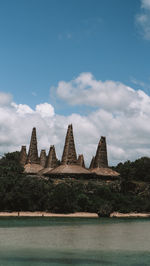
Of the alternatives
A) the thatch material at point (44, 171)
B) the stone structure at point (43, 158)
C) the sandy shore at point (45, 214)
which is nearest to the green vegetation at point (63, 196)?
the sandy shore at point (45, 214)

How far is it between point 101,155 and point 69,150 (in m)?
6.60

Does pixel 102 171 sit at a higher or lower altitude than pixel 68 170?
higher

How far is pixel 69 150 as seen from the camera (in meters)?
71.2

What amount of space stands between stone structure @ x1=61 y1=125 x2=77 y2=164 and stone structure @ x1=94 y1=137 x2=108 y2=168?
4.89 m

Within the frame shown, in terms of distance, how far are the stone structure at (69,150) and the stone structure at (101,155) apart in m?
4.89

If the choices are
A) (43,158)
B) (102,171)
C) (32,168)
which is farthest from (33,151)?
(102,171)

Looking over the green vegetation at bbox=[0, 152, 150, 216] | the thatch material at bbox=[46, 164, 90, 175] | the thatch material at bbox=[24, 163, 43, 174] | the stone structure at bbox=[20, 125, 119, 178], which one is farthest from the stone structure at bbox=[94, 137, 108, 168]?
the thatch material at bbox=[24, 163, 43, 174]

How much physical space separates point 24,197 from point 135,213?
17751 millimetres

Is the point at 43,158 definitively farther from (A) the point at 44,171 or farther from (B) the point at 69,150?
(B) the point at 69,150

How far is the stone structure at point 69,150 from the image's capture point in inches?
2793

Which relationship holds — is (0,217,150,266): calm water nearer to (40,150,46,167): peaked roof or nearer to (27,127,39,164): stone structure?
(27,127,39,164): stone structure

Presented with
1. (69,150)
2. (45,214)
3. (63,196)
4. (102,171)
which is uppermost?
(69,150)

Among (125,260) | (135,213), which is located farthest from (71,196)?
(125,260)

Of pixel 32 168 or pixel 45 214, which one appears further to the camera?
pixel 32 168
